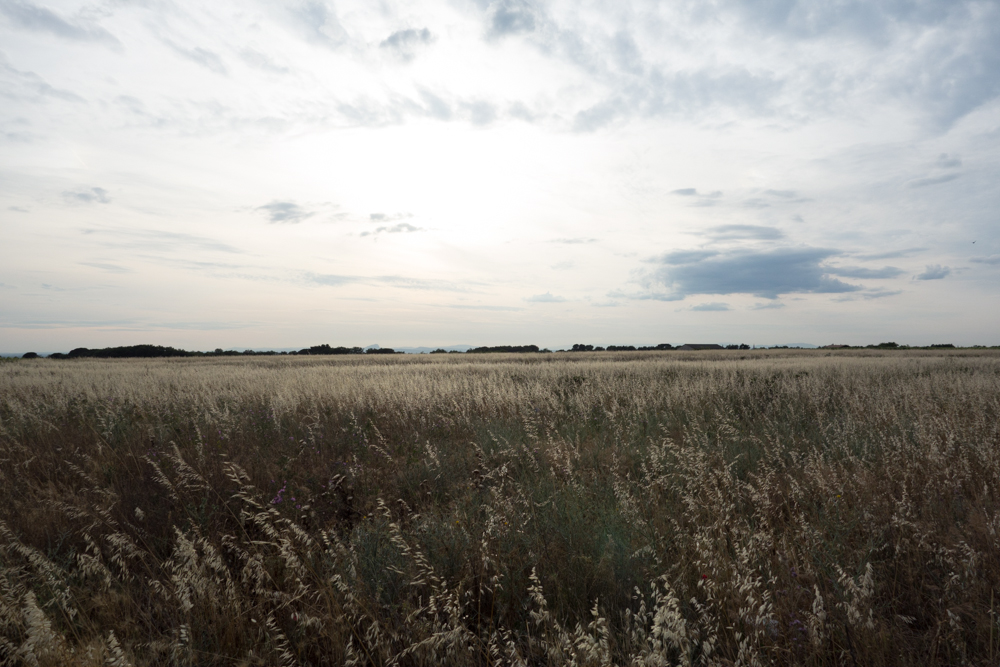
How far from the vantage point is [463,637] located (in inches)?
99.0

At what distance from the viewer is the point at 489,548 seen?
355 centimetres

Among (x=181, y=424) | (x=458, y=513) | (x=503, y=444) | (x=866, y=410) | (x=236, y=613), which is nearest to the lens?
(x=236, y=613)

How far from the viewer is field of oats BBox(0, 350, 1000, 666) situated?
257 centimetres

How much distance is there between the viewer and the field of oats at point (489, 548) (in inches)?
101

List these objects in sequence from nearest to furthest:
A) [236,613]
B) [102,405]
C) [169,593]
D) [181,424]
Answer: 1. [236,613]
2. [169,593]
3. [181,424]
4. [102,405]

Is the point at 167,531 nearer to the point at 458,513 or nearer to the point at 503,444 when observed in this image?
the point at 458,513

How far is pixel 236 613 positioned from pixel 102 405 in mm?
10704

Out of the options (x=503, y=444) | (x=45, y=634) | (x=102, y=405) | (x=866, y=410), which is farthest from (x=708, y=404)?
(x=102, y=405)

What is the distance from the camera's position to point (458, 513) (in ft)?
14.1

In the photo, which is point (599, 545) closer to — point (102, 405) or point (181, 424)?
point (181, 424)

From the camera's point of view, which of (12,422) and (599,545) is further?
(12,422)

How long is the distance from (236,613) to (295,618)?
1.70 feet

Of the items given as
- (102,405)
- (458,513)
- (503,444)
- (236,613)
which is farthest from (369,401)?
(236,613)

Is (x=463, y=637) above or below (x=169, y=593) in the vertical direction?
above
